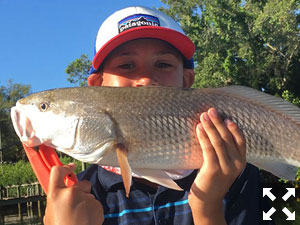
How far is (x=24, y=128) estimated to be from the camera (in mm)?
1803

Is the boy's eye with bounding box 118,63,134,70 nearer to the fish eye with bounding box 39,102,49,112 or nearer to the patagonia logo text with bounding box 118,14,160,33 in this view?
the patagonia logo text with bounding box 118,14,160,33

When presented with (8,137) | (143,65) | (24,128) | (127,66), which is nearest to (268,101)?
(143,65)

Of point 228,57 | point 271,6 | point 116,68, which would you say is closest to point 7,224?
point 228,57

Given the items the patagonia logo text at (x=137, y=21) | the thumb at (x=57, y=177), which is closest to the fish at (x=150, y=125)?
the thumb at (x=57, y=177)

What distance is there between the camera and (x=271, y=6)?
15.2 m

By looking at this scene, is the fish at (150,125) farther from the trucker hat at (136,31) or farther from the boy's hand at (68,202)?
the trucker hat at (136,31)

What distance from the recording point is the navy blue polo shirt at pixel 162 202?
233 cm

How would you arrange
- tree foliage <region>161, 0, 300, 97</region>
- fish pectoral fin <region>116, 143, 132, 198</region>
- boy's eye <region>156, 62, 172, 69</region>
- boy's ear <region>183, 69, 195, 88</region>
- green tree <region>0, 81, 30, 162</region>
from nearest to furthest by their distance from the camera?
fish pectoral fin <region>116, 143, 132, 198</region> → boy's eye <region>156, 62, 172, 69</region> → boy's ear <region>183, 69, 195, 88</region> → tree foliage <region>161, 0, 300, 97</region> → green tree <region>0, 81, 30, 162</region>

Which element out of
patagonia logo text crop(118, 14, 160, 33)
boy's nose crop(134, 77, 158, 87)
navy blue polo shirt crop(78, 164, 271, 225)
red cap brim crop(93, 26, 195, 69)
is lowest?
navy blue polo shirt crop(78, 164, 271, 225)

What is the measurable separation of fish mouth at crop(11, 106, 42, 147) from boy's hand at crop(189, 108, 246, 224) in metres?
0.86

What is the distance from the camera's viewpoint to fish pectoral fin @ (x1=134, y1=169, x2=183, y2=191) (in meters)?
1.79

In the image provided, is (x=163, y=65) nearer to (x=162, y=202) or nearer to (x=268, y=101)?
(x=268, y=101)

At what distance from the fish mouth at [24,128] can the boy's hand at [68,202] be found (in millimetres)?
204

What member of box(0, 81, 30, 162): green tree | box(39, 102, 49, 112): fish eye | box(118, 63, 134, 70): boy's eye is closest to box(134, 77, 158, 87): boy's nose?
box(118, 63, 134, 70): boy's eye
